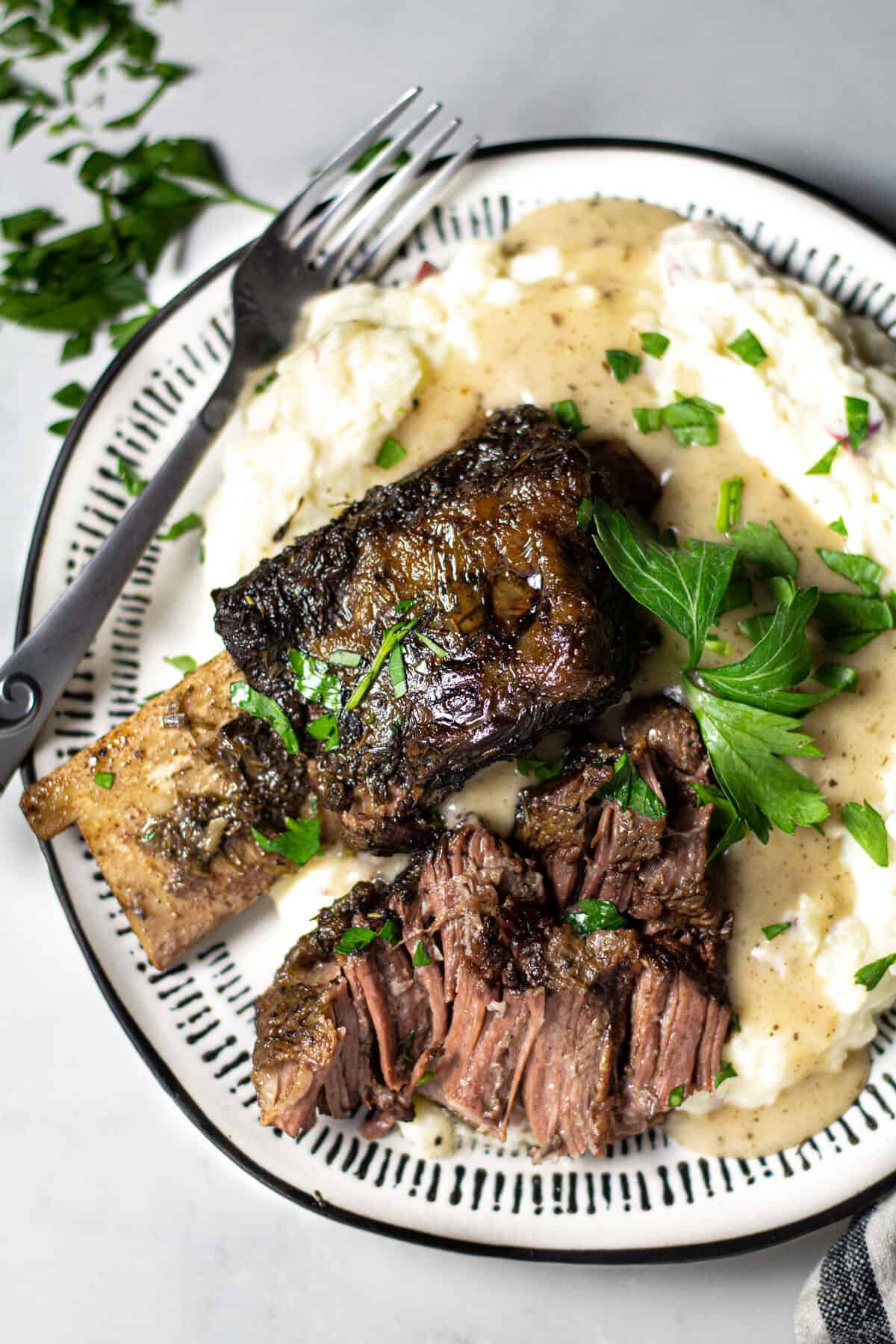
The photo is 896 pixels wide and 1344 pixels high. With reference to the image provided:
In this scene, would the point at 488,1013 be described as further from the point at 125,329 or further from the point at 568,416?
the point at 125,329

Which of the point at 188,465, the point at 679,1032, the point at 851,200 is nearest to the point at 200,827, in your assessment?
the point at 188,465

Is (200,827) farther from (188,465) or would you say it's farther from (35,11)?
(35,11)

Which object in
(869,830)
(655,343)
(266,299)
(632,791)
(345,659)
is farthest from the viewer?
(266,299)

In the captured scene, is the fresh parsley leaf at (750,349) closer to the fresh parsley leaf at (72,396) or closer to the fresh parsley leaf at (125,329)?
the fresh parsley leaf at (125,329)

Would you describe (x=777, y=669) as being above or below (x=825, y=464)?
below

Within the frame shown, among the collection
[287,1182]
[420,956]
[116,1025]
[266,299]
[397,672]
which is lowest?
[116,1025]

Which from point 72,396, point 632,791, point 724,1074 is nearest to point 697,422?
point 632,791

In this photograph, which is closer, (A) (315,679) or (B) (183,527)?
(A) (315,679)
